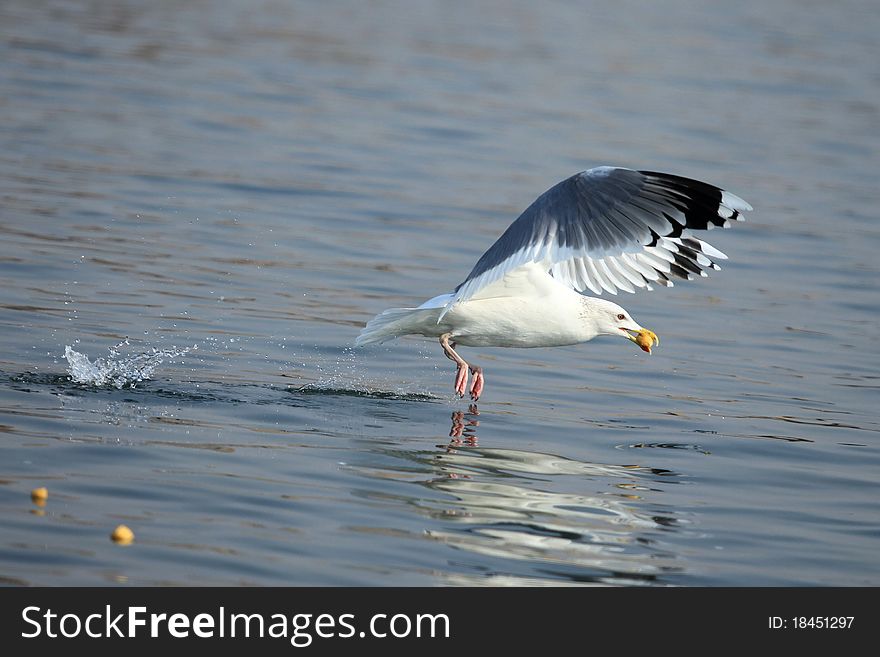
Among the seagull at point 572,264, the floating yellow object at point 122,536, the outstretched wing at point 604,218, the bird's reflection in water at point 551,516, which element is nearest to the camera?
the floating yellow object at point 122,536

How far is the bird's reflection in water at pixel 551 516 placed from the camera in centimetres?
668

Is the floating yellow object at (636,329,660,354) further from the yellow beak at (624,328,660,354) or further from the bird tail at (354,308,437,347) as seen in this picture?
the bird tail at (354,308,437,347)

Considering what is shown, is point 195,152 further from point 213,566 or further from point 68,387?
point 213,566

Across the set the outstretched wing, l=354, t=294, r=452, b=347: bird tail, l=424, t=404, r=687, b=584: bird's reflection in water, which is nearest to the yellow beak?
the outstretched wing

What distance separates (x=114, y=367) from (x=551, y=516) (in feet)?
11.5

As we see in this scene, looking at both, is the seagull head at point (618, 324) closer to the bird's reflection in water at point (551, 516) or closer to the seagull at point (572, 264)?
the seagull at point (572, 264)

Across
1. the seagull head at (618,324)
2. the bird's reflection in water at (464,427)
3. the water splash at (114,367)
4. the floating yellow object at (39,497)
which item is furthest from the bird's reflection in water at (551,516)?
the water splash at (114,367)

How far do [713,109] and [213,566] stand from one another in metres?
19.1

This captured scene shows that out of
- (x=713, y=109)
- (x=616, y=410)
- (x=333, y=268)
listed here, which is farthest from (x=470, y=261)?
(x=713, y=109)

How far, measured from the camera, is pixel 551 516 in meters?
7.44

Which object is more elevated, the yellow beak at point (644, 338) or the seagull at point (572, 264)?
the seagull at point (572, 264)

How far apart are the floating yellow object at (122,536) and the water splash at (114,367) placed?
9.04ft

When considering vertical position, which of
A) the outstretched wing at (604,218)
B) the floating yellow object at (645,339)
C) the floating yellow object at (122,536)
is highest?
the outstretched wing at (604,218)

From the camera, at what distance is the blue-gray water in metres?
6.98
